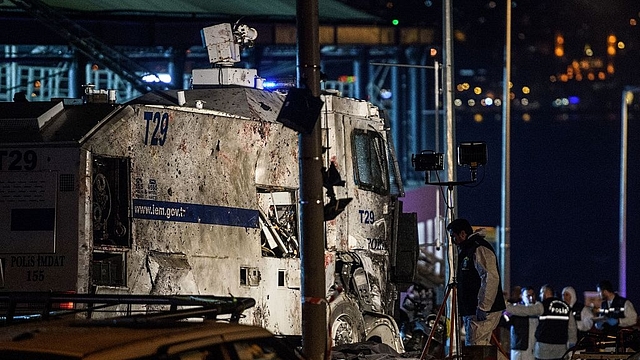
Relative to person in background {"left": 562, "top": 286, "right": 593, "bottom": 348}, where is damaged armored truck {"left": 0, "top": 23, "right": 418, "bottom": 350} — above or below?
above

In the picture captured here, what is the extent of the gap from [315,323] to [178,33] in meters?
23.6

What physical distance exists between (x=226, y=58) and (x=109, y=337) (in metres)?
8.66

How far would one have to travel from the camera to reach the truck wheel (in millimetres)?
13375

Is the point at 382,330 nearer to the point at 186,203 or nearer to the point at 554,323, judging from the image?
the point at 186,203

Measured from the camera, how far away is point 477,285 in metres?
13.1

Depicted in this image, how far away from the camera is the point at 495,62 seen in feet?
320

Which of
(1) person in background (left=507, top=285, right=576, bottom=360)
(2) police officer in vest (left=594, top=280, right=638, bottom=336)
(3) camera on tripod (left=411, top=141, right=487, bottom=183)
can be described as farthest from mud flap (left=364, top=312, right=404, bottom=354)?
(2) police officer in vest (left=594, top=280, right=638, bottom=336)

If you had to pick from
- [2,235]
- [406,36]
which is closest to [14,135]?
[2,235]

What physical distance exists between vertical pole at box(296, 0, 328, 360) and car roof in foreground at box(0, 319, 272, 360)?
120 inches

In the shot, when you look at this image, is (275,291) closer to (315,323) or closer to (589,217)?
(315,323)

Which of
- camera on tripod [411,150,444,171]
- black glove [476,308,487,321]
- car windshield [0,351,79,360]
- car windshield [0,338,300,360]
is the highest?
camera on tripod [411,150,444,171]

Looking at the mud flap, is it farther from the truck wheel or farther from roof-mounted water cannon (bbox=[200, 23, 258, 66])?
roof-mounted water cannon (bbox=[200, 23, 258, 66])

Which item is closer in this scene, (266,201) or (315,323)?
(315,323)

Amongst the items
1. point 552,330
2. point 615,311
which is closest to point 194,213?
point 552,330
